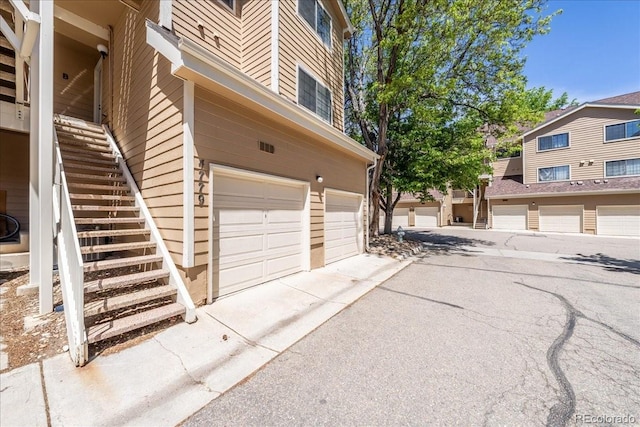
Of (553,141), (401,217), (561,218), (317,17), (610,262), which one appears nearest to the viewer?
(317,17)

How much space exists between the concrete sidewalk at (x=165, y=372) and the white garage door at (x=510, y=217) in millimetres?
20519

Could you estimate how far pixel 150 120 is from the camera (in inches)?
184

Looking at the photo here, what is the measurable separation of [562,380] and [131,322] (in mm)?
4733

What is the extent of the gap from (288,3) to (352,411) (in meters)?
8.54

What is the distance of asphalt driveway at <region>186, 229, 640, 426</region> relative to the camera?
6.97 feet

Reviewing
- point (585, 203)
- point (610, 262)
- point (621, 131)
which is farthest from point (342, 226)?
point (621, 131)

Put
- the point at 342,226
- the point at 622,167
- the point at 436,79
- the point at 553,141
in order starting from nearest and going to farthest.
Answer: the point at 342,226, the point at 436,79, the point at 622,167, the point at 553,141

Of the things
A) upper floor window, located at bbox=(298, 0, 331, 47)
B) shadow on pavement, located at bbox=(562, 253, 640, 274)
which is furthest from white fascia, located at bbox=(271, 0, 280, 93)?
shadow on pavement, located at bbox=(562, 253, 640, 274)

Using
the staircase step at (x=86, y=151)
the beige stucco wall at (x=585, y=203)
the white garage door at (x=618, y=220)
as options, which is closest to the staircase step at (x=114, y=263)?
the staircase step at (x=86, y=151)

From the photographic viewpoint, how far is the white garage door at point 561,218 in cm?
1675

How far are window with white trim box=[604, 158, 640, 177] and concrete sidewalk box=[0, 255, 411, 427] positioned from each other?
22.3m

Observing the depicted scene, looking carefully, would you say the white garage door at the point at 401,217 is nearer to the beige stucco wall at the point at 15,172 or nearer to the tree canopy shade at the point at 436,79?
the tree canopy shade at the point at 436,79

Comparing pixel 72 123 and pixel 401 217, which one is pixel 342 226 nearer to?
pixel 72 123

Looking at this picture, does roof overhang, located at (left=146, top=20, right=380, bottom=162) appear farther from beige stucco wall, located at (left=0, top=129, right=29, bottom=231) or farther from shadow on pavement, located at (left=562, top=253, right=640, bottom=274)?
shadow on pavement, located at (left=562, top=253, right=640, bottom=274)
